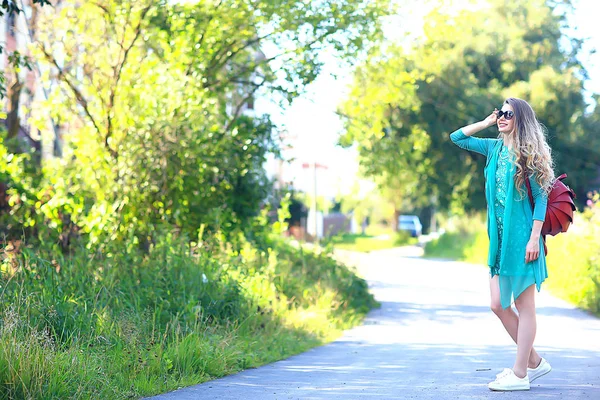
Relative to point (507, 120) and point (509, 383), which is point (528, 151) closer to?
point (507, 120)

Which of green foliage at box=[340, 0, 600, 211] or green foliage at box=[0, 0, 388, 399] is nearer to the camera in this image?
green foliage at box=[0, 0, 388, 399]

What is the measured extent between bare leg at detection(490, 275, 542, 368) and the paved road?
195 mm

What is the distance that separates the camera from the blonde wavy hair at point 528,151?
6.80m

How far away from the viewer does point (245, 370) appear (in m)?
8.45

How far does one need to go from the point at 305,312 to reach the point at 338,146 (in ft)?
22.2

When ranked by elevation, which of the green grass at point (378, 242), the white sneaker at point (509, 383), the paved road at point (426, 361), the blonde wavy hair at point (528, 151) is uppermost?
the blonde wavy hair at point (528, 151)

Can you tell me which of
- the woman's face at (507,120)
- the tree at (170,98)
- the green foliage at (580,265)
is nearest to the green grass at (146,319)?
the tree at (170,98)

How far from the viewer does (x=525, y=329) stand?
6863 millimetres

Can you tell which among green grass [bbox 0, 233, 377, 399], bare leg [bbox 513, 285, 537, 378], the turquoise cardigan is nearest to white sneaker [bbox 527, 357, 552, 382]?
bare leg [bbox 513, 285, 537, 378]

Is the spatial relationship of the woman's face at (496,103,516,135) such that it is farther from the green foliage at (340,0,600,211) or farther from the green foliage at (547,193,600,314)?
the green foliage at (340,0,600,211)

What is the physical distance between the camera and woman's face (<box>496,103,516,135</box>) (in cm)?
694

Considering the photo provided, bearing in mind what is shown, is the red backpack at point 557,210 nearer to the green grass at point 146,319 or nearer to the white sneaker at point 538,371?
the white sneaker at point 538,371

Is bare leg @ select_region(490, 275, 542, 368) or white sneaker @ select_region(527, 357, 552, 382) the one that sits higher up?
bare leg @ select_region(490, 275, 542, 368)

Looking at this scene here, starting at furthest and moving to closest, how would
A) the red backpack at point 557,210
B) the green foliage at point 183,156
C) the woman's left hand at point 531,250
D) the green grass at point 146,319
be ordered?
the green foliage at point 183,156 < the red backpack at point 557,210 < the woman's left hand at point 531,250 < the green grass at point 146,319
